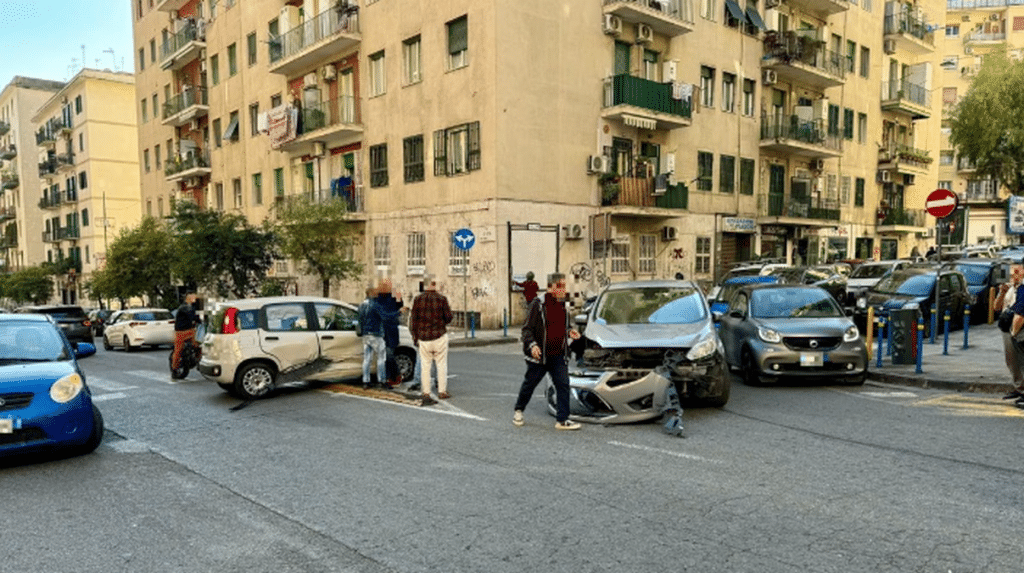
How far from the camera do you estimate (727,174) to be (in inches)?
1141

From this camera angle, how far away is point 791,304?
10.8 metres

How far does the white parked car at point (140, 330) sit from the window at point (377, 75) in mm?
11188

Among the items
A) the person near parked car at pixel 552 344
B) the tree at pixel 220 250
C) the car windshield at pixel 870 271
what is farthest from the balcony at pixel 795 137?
the person near parked car at pixel 552 344

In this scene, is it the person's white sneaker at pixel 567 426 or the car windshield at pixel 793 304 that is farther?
the car windshield at pixel 793 304

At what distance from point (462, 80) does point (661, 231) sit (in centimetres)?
996

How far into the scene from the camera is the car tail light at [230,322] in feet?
32.0

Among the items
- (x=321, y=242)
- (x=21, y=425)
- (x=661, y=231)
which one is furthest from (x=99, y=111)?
(x=21, y=425)

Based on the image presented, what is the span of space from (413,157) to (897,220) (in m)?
29.6

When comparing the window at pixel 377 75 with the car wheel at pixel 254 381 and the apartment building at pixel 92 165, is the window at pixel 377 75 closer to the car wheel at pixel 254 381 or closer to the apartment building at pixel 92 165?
the car wheel at pixel 254 381

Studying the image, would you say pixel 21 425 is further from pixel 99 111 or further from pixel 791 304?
pixel 99 111

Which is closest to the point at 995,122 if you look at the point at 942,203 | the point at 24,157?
the point at 942,203

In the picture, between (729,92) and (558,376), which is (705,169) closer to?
(729,92)

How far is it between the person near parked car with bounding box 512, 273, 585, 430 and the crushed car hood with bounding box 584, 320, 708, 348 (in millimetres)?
740

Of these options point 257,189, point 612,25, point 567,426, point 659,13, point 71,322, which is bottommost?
point 71,322
